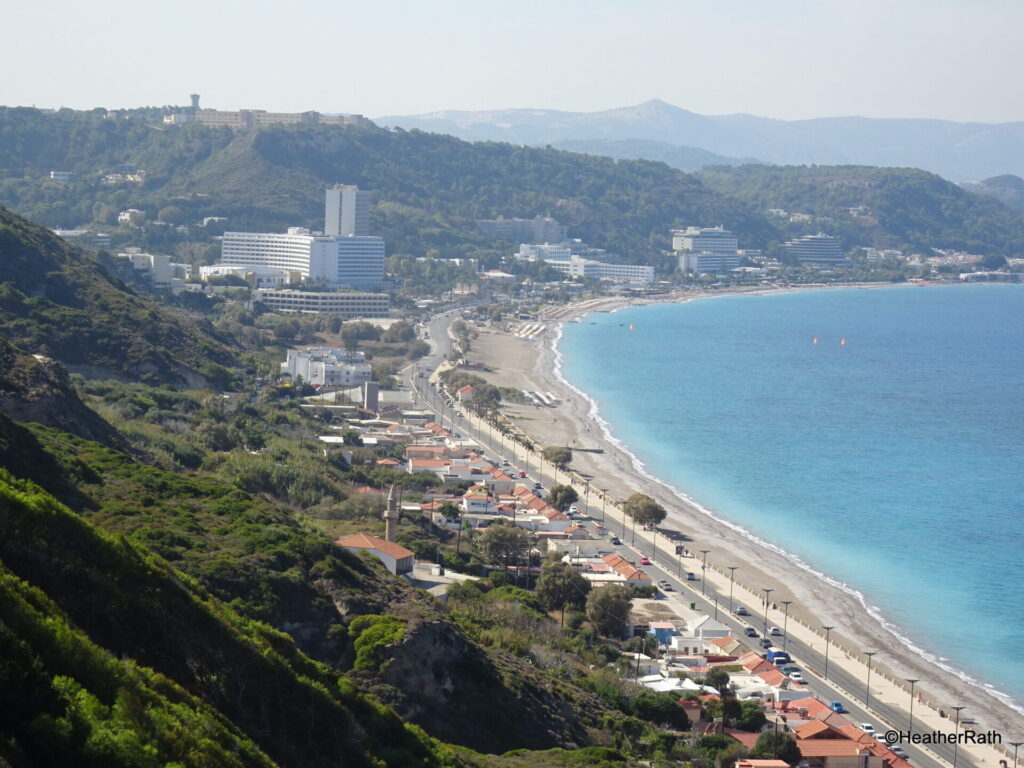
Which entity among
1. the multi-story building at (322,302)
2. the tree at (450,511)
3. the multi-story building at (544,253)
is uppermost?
the multi-story building at (544,253)

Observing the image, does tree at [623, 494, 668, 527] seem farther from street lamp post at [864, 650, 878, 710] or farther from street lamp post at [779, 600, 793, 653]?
street lamp post at [864, 650, 878, 710]

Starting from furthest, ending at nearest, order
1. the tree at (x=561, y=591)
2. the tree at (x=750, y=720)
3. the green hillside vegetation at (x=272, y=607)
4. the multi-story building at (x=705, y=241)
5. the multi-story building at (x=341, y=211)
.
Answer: the multi-story building at (x=705, y=241)
the multi-story building at (x=341, y=211)
the tree at (x=561, y=591)
the tree at (x=750, y=720)
the green hillside vegetation at (x=272, y=607)

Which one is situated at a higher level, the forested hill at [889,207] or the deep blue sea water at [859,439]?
the forested hill at [889,207]

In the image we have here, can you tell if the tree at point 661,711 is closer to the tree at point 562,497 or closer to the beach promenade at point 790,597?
the beach promenade at point 790,597

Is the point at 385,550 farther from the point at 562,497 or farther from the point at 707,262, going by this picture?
the point at 707,262

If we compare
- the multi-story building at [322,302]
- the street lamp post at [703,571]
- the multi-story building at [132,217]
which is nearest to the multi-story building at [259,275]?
the multi-story building at [322,302]

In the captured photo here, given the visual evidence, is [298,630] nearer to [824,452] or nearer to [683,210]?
[824,452]

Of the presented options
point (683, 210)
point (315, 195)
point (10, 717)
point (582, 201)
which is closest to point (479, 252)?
point (315, 195)

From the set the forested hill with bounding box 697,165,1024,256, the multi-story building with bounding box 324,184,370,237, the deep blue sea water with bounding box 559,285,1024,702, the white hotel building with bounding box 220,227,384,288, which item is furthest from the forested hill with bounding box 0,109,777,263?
the deep blue sea water with bounding box 559,285,1024,702
